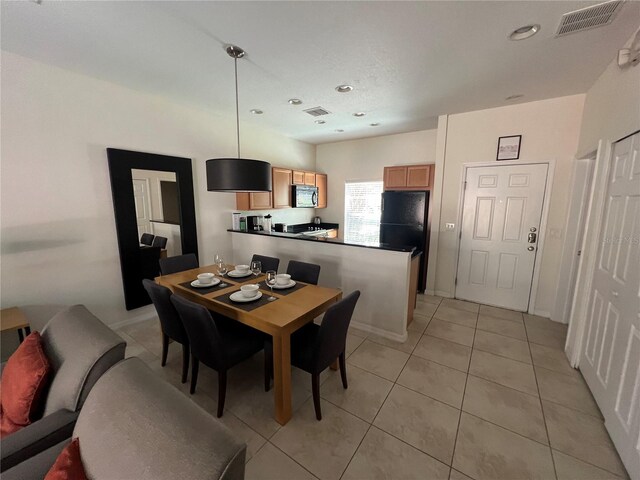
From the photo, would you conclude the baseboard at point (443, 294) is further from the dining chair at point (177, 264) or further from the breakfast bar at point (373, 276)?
the dining chair at point (177, 264)

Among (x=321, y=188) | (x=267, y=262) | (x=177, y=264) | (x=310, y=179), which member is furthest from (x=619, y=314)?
(x=321, y=188)

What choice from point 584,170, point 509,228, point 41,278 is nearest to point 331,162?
point 509,228

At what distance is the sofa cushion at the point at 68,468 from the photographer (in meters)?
0.85

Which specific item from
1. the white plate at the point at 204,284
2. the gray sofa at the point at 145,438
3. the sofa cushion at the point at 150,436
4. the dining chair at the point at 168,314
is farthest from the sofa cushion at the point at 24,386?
the white plate at the point at 204,284

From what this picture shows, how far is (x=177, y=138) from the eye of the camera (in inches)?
136

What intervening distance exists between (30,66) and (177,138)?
1.35 m

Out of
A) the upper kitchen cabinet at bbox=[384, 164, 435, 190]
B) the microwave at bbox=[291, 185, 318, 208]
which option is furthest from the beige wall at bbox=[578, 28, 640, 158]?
the microwave at bbox=[291, 185, 318, 208]

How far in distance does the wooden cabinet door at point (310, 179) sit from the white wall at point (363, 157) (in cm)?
51

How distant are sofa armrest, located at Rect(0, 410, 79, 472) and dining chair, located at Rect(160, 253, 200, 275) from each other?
185 centimetres

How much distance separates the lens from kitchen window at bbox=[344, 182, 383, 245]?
17.8 ft

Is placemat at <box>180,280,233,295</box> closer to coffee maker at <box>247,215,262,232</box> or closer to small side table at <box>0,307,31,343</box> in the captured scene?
small side table at <box>0,307,31,343</box>

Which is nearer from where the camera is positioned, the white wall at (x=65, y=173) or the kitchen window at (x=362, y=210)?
the white wall at (x=65, y=173)

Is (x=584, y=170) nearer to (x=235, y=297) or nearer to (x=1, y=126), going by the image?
(x=235, y=297)

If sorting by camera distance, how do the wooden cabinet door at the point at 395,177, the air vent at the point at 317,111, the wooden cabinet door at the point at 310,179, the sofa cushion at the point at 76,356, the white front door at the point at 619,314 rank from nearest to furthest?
the sofa cushion at the point at 76,356 < the white front door at the point at 619,314 < the air vent at the point at 317,111 < the wooden cabinet door at the point at 395,177 < the wooden cabinet door at the point at 310,179
